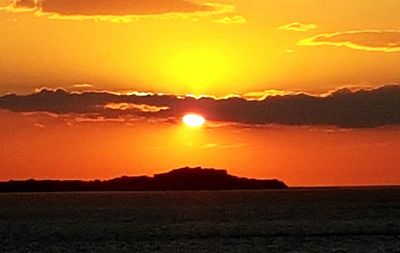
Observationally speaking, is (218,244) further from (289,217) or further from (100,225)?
(289,217)

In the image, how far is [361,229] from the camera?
14212 cm

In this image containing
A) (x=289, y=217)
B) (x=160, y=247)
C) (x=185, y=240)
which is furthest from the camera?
(x=289, y=217)

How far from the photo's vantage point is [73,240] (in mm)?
125938

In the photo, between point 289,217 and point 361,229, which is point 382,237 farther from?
point 289,217

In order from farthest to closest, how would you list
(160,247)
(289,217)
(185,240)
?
(289,217), (185,240), (160,247)

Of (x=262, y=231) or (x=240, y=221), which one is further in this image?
(x=240, y=221)

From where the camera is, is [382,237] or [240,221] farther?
[240,221]

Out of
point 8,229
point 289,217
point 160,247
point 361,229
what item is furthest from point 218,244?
point 289,217

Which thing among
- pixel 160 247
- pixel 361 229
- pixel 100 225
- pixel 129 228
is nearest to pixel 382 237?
pixel 361 229

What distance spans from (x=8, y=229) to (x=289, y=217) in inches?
1899

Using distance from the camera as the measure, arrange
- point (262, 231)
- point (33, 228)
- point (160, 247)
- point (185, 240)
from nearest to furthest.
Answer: point (160, 247), point (185, 240), point (262, 231), point (33, 228)

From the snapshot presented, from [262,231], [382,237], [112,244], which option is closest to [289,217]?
Answer: [262,231]

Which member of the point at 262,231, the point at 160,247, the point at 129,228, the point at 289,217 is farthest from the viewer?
the point at 289,217

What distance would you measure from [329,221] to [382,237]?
41421mm
